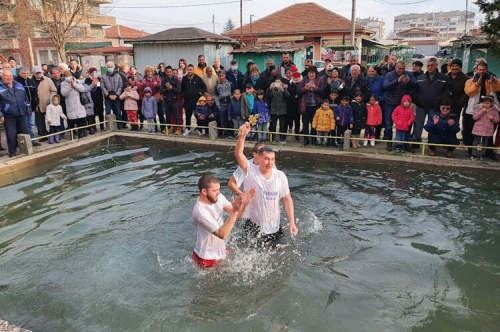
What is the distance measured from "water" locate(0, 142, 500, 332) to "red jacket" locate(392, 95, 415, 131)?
1430 mm

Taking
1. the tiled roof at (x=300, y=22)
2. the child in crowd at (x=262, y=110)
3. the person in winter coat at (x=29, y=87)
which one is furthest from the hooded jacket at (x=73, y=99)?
the tiled roof at (x=300, y=22)

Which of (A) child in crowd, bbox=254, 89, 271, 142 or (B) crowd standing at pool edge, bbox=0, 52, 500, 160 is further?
(A) child in crowd, bbox=254, 89, 271, 142

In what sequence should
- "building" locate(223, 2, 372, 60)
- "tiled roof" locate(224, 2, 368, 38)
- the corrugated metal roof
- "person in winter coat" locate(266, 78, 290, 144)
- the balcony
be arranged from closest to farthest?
"person in winter coat" locate(266, 78, 290, 144), the corrugated metal roof, "building" locate(223, 2, 372, 60), "tiled roof" locate(224, 2, 368, 38), the balcony

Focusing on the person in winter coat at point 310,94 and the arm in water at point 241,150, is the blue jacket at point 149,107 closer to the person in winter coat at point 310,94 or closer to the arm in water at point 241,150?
the person in winter coat at point 310,94

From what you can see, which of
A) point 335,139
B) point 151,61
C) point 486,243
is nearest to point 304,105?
point 335,139

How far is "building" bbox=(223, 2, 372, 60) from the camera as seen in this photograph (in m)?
36.5

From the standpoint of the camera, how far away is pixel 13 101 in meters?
11.1

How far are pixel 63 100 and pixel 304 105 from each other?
764 cm

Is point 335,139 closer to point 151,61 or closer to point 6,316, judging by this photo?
point 6,316

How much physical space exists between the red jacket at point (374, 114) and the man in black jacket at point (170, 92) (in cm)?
591

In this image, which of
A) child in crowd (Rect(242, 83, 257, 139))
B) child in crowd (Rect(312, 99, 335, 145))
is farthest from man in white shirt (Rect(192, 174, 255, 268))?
child in crowd (Rect(242, 83, 257, 139))

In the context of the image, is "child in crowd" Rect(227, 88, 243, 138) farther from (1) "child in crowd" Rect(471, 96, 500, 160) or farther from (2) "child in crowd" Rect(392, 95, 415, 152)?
(1) "child in crowd" Rect(471, 96, 500, 160)

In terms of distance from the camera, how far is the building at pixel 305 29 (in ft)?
120

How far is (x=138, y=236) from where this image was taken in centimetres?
732
